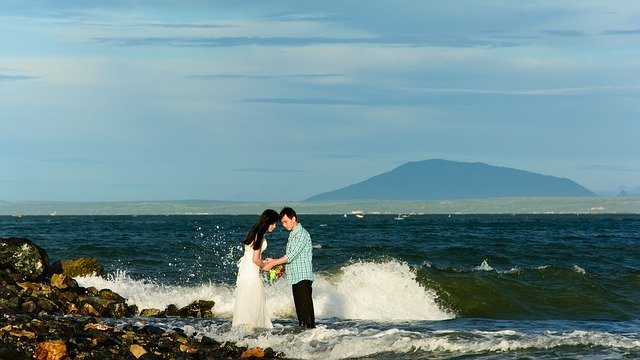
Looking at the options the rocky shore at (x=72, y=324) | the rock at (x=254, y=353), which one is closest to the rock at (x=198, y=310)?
the rocky shore at (x=72, y=324)

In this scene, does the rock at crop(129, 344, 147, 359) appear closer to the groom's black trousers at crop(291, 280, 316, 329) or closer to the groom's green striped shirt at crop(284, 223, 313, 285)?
the groom's green striped shirt at crop(284, 223, 313, 285)

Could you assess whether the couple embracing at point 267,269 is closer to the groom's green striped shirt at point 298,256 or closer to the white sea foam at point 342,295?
the groom's green striped shirt at point 298,256

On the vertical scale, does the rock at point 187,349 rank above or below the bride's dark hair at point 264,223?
below

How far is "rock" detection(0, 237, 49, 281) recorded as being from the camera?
19.3 m

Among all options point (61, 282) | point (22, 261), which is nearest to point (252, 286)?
point (61, 282)

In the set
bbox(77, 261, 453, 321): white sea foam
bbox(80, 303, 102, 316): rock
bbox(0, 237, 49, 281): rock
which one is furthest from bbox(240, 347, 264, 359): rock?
bbox(0, 237, 49, 281): rock

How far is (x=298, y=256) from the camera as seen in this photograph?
15.1 m

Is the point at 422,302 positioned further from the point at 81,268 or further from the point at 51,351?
the point at 51,351

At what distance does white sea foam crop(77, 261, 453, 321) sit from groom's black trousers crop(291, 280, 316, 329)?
3.89 metres

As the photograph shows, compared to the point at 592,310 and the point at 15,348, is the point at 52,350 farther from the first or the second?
the point at 592,310

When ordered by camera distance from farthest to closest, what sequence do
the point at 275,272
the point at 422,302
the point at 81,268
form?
the point at 81,268, the point at 422,302, the point at 275,272

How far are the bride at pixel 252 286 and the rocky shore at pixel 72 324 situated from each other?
3.29 feet

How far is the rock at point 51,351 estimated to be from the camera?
1198 centimetres

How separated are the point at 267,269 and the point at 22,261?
6897 mm
